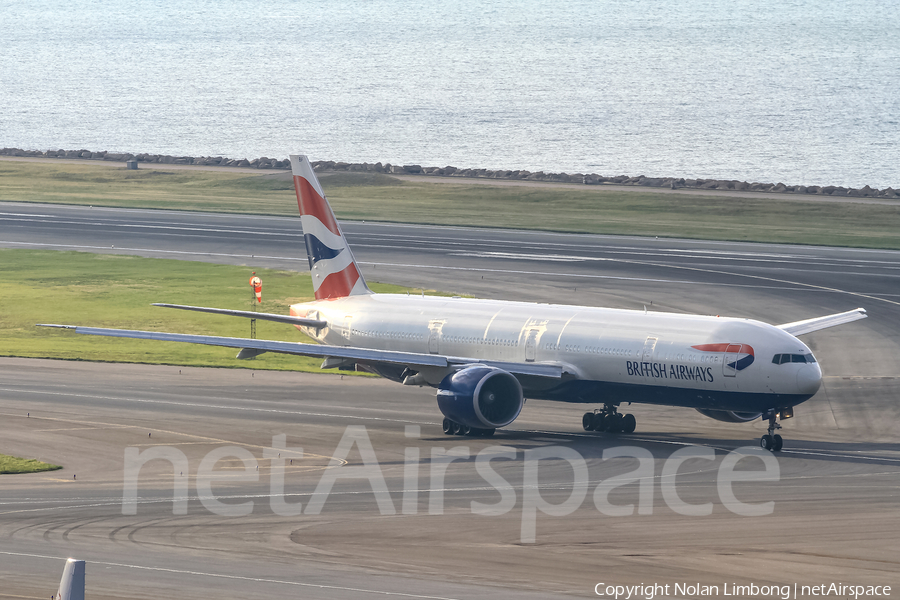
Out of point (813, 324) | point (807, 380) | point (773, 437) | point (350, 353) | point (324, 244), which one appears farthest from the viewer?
point (324, 244)

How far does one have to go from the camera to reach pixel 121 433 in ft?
140

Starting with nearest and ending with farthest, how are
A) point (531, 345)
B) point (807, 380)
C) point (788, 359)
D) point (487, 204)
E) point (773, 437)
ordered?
point (807, 380) → point (788, 359) → point (773, 437) → point (531, 345) → point (487, 204)

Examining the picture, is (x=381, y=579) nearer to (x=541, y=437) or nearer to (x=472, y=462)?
(x=472, y=462)

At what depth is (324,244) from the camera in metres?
52.6

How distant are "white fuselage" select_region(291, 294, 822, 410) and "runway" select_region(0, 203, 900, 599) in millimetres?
2006

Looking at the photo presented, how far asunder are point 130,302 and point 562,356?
3786 centimetres

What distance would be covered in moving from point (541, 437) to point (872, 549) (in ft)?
57.0

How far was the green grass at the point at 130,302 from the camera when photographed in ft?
201

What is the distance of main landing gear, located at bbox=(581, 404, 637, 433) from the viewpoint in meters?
44.8

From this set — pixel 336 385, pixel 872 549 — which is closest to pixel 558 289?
pixel 336 385

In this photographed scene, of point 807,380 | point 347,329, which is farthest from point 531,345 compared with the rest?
point 807,380

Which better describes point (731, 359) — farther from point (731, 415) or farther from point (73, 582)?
point (73, 582)

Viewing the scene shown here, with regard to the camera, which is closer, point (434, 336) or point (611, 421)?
point (611, 421)

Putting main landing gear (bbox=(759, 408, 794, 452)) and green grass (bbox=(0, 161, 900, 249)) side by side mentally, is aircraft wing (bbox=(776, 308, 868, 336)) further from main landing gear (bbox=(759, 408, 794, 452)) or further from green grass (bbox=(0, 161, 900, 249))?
green grass (bbox=(0, 161, 900, 249))
